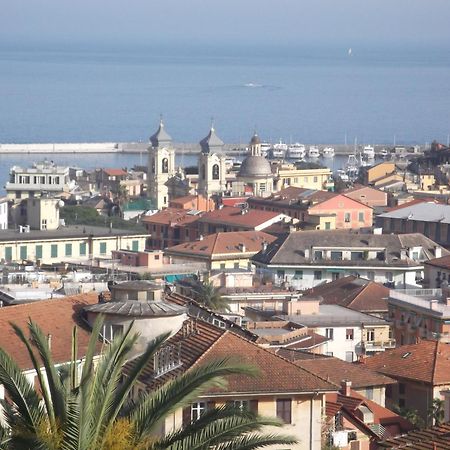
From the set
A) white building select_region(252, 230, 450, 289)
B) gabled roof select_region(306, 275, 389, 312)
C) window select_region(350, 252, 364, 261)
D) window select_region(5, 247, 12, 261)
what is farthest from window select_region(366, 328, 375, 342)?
window select_region(5, 247, 12, 261)

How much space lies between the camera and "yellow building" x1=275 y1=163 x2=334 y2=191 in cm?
8619

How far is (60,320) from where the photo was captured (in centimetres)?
1775

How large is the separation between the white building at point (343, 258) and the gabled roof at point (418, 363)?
63.0ft

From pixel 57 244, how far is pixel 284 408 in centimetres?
3697

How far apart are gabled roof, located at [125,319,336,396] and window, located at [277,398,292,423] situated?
0.27 feet

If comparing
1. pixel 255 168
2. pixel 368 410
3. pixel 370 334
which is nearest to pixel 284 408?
pixel 368 410

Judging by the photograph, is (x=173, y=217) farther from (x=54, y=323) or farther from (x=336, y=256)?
(x=54, y=323)

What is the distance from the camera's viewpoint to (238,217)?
6356cm

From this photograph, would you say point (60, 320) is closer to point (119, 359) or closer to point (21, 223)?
point (119, 359)

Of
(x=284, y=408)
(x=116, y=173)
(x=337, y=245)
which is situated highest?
(x=284, y=408)

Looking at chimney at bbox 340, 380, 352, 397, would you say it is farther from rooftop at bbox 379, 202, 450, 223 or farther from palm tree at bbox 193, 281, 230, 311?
rooftop at bbox 379, 202, 450, 223

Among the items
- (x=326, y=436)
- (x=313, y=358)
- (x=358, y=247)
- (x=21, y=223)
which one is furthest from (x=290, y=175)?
(x=326, y=436)

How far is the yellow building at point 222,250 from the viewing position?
171 feet

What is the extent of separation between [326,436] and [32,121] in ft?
507
